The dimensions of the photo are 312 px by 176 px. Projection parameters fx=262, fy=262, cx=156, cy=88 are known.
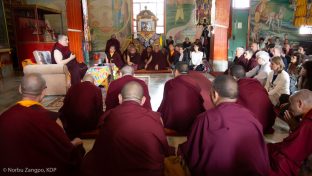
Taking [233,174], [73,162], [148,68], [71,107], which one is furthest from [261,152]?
[148,68]

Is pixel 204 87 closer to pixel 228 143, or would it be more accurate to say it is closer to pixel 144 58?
pixel 228 143

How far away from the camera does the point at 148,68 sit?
432 inches

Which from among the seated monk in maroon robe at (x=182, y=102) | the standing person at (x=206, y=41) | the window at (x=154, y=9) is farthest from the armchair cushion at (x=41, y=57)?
the window at (x=154, y=9)

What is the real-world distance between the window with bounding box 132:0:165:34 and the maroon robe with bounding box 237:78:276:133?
12562mm

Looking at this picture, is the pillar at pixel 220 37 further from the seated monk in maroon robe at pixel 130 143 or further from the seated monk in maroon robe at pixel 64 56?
the seated monk in maroon robe at pixel 130 143

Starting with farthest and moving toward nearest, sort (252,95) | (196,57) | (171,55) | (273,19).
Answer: (273,19), (171,55), (196,57), (252,95)

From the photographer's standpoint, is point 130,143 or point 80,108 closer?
point 130,143

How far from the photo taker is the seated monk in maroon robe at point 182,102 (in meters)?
3.77

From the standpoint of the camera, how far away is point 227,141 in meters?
1.90

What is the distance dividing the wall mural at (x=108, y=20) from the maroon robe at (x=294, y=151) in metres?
14.0

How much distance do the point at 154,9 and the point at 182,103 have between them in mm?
12876

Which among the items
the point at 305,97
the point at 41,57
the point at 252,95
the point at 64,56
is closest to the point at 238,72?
the point at 252,95

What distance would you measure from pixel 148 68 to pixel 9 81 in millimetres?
5112

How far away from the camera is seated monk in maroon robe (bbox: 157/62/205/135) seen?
3770 mm
